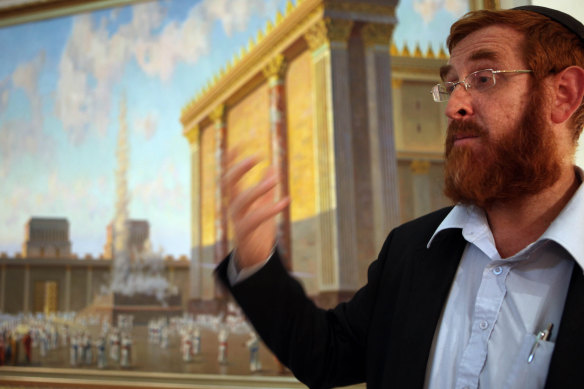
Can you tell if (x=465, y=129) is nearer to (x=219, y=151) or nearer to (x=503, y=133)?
(x=503, y=133)

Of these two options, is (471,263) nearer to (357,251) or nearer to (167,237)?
(357,251)

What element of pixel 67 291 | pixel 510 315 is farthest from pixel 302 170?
pixel 510 315

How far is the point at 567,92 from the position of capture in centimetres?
133

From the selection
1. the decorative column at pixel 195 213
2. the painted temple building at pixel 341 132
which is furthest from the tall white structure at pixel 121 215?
the painted temple building at pixel 341 132

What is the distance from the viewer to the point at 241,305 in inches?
54.0

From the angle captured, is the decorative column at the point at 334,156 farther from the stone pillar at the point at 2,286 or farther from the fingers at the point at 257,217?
the stone pillar at the point at 2,286

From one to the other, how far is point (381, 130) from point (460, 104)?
3.44 m

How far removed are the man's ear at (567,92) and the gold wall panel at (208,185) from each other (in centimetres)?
444

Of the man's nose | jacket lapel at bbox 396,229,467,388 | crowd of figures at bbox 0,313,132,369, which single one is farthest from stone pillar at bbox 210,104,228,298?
the man's nose

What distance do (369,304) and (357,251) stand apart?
10.3 ft

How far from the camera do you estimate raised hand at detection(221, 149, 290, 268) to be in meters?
1.24

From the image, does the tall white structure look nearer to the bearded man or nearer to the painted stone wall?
the painted stone wall

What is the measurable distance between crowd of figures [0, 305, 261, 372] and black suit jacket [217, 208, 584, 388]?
360cm

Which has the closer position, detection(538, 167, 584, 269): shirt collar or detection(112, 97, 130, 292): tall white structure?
detection(538, 167, 584, 269): shirt collar
